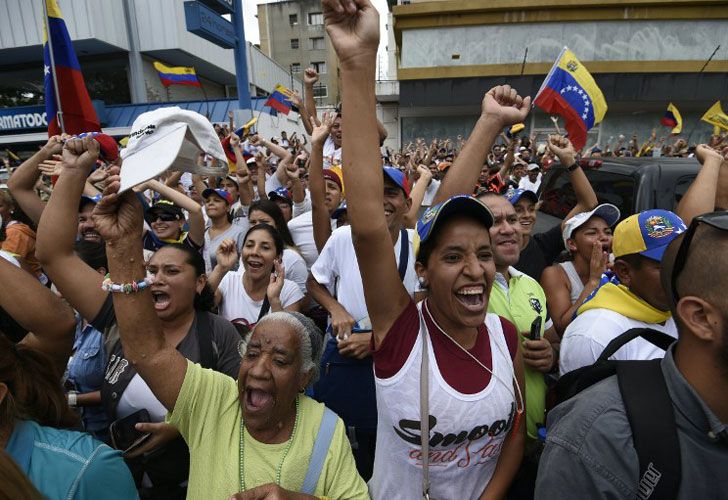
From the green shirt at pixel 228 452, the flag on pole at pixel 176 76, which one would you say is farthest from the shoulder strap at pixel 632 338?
the flag on pole at pixel 176 76

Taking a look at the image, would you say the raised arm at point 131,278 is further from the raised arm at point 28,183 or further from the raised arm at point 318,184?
the raised arm at point 318,184

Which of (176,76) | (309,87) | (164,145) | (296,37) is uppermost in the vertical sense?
(296,37)

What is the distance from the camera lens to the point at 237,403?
1.66m

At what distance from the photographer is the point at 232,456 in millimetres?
1531

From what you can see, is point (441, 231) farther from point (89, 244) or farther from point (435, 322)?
point (89, 244)

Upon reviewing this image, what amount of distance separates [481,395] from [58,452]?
130cm

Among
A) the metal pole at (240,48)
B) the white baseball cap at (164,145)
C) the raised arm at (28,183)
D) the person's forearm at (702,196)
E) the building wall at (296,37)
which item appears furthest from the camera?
the building wall at (296,37)

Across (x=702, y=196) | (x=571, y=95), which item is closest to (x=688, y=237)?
(x=702, y=196)

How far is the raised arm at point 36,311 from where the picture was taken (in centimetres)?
152

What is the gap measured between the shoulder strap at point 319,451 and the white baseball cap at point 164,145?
3.44 ft

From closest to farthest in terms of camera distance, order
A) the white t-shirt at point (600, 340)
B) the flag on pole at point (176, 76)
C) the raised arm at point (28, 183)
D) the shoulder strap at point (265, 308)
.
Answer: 1. the white t-shirt at point (600, 340)
2. the raised arm at point (28, 183)
3. the shoulder strap at point (265, 308)
4. the flag on pole at point (176, 76)

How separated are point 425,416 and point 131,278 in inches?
41.1

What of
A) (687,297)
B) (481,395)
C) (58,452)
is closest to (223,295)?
(58,452)

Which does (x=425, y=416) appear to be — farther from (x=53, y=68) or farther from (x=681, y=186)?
(x=53, y=68)
